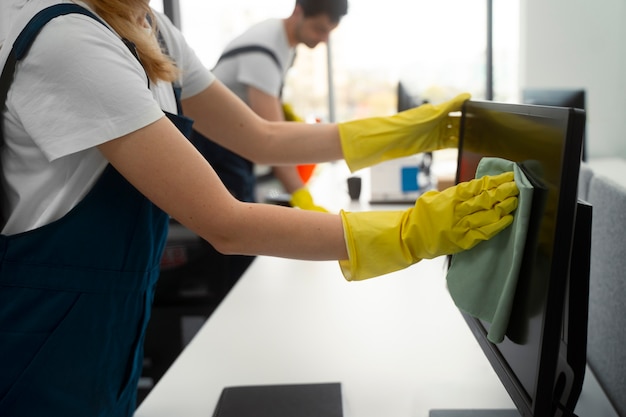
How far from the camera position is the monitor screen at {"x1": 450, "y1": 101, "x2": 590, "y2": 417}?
0.62m

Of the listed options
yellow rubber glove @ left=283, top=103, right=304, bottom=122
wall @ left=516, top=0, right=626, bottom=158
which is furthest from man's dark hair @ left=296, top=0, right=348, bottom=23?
wall @ left=516, top=0, right=626, bottom=158

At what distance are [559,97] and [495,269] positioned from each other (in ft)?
5.13

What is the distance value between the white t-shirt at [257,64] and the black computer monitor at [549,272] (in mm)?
1439

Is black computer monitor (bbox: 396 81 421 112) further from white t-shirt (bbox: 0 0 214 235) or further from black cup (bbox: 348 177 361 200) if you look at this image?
white t-shirt (bbox: 0 0 214 235)

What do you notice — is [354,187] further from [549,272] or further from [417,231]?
[549,272]

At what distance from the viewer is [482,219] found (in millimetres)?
757

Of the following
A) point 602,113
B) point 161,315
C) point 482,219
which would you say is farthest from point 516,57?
point 482,219

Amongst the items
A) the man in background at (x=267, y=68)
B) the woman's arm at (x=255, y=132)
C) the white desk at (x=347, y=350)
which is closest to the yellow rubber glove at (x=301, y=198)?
the man in background at (x=267, y=68)

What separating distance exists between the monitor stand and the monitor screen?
3.6 inches

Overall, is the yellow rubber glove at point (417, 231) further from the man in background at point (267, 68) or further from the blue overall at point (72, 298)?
the man in background at point (267, 68)

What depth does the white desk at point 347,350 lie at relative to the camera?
1.00 meters

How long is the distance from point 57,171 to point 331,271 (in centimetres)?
91

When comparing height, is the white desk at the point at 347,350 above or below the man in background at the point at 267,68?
below

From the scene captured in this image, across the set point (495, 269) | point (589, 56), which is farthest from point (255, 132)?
point (589, 56)
